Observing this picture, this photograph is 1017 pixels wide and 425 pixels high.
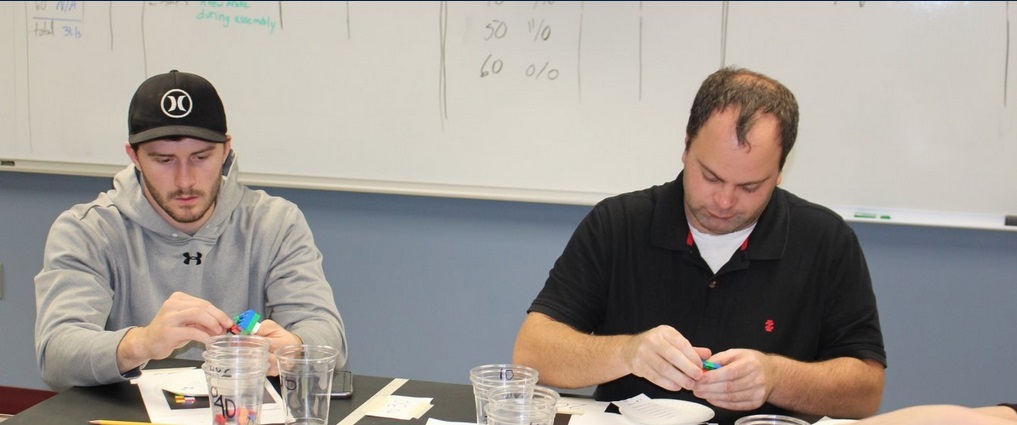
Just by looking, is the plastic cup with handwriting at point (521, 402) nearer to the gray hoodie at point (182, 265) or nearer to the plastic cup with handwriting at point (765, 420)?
the plastic cup with handwriting at point (765, 420)

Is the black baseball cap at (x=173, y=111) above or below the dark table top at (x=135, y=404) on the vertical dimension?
above

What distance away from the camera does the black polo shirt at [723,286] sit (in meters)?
2.12

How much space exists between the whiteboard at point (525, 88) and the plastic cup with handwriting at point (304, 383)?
5.86 feet

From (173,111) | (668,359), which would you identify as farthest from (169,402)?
(668,359)

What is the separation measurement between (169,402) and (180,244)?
2.20 ft

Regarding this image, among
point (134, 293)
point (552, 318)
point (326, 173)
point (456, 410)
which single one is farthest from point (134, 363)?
point (326, 173)

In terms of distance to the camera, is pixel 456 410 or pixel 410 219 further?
pixel 410 219

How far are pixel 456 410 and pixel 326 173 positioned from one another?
1.89 metres

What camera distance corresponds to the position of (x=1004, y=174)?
9.87ft

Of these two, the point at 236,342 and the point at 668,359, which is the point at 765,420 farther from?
the point at 236,342

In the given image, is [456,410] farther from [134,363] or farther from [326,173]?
[326,173]

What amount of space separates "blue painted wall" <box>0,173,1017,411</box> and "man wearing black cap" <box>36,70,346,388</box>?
3.58 feet

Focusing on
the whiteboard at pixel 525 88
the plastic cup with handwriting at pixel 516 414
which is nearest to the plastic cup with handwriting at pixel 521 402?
the plastic cup with handwriting at pixel 516 414

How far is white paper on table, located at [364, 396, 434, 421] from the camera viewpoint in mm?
1708
